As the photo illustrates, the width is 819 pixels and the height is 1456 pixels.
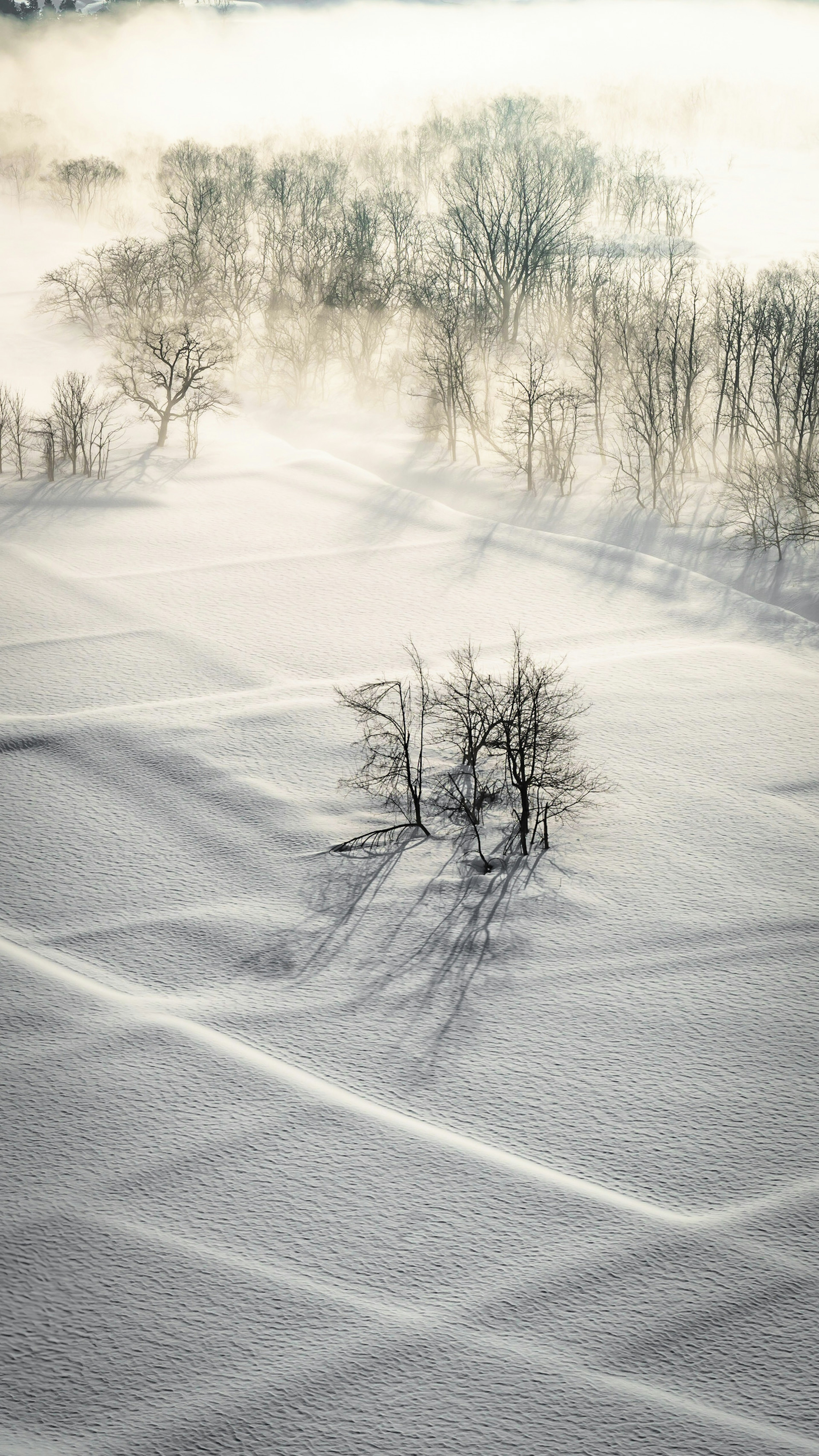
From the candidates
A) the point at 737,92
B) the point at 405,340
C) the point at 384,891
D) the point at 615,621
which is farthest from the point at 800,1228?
the point at 737,92

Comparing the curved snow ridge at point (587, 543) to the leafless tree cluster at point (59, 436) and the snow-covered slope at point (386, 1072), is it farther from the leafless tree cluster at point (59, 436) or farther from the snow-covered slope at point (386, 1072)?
the leafless tree cluster at point (59, 436)

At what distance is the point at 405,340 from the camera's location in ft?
188

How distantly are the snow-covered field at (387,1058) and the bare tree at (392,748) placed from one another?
0.54 m

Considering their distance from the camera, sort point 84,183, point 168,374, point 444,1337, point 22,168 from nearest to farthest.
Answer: point 444,1337 → point 168,374 → point 84,183 → point 22,168

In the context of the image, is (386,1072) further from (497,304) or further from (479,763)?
(497,304)

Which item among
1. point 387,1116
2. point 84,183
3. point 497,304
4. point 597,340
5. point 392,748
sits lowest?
point 387,1116

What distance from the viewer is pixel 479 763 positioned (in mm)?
21656

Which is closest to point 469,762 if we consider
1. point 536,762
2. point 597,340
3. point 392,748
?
point 392,748

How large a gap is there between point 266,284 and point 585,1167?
188 ft

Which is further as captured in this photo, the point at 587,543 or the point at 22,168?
the point at 22,168

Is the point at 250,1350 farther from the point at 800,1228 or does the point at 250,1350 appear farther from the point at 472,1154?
the point at 800,1228

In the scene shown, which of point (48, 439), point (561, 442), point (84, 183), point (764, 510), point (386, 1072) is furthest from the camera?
point (84, 183)

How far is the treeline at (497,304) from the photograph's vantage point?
41.0 meters

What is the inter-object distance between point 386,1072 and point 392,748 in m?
8.01
